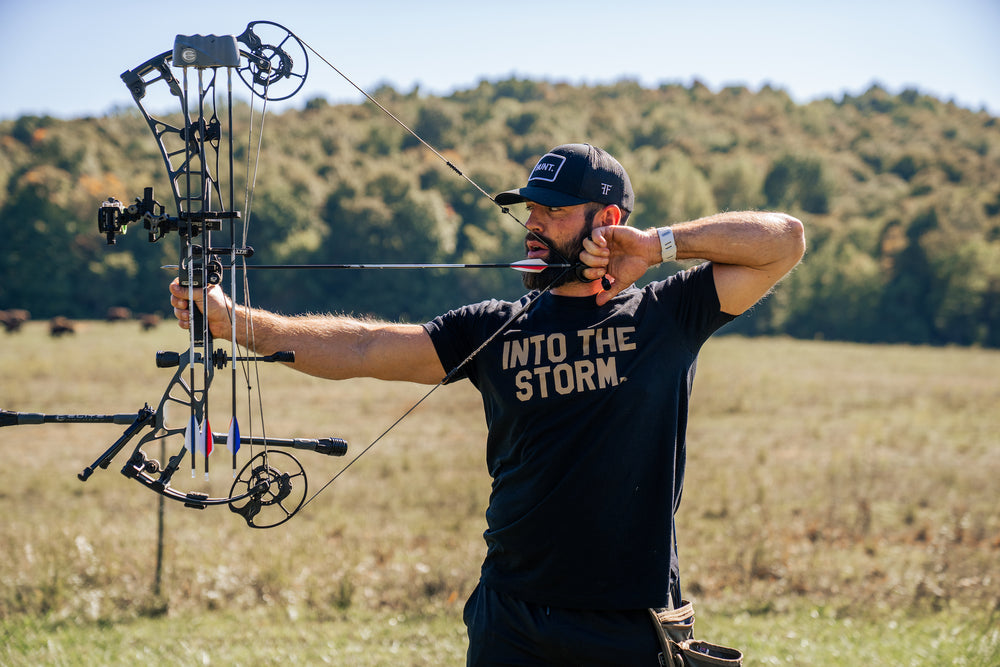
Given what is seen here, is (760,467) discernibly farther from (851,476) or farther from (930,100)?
(930,100)

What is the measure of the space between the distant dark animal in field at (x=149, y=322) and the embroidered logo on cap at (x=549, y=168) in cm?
3423

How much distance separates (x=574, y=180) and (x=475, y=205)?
54.7 metres

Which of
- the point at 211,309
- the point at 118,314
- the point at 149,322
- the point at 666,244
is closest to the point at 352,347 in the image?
the point at 211,309

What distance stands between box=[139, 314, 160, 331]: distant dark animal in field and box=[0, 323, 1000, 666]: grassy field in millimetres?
19008

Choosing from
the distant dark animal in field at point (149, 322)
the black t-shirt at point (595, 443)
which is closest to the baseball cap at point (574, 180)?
the black t-shirt at point (595, 443)

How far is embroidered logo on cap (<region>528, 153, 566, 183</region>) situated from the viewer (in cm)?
274

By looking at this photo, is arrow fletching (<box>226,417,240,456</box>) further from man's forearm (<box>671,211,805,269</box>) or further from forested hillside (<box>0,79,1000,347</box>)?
forested hillside (<box>0,79,1000,347</box>)

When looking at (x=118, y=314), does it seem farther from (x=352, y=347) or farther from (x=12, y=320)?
(x=352, y=347)

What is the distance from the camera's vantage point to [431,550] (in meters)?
7.22

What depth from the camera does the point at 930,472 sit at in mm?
10938

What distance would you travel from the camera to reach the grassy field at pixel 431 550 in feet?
16.0

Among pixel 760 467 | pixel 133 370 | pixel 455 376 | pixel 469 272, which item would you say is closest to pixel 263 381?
pixel 133 370

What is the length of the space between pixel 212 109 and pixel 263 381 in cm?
1894

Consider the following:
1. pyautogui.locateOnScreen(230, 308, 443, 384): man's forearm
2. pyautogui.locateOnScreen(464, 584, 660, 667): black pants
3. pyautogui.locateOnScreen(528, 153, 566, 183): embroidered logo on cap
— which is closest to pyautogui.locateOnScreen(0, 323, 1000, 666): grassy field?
pyautogui.locateOnScreen(464, 584, 660, 667): black pants
